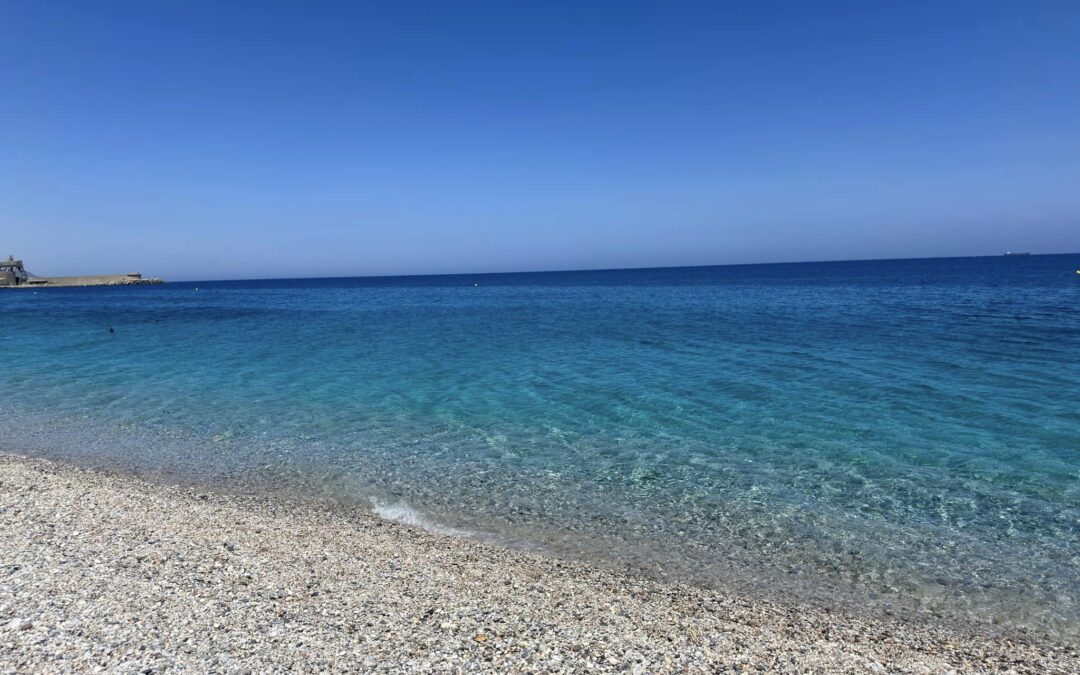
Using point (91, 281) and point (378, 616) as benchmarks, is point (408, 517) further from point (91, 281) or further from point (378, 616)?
point (91, 281)

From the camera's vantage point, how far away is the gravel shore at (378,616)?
4.89 metres

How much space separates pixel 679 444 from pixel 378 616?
7768mm

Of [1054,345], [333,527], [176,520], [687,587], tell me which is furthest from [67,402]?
[1054,345]

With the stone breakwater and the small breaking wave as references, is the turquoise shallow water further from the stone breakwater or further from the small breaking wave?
the stone breakwater

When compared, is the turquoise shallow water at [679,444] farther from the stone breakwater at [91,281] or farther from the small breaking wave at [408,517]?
the stone breakwater at [91,281]

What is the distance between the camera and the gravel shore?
4895 mm

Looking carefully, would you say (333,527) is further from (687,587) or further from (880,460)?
(880,460)

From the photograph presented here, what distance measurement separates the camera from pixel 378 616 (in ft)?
18.2

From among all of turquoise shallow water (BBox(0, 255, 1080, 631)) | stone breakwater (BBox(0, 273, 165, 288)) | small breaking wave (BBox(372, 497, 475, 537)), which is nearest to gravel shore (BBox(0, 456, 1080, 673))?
small breaking wave (BBox(372, 497, 475, 537))

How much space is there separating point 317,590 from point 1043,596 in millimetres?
8058

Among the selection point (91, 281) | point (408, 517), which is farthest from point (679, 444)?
point (91, 281)

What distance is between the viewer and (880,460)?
1082 centimetres

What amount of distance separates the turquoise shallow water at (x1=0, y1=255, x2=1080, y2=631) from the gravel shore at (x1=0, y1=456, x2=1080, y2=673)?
81 cm

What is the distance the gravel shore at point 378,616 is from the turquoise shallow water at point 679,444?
815mm
